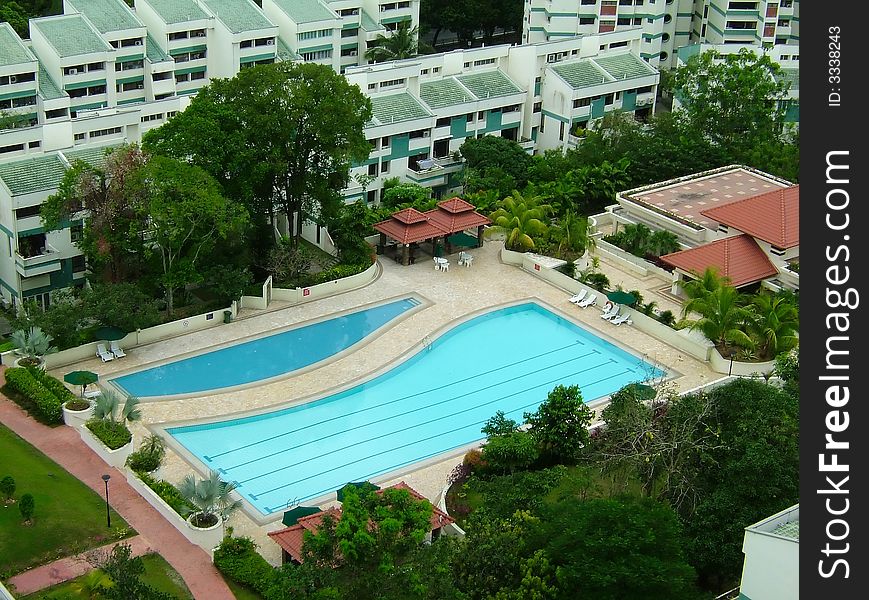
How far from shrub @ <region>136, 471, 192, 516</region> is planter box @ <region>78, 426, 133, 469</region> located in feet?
4.18

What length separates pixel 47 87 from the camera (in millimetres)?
59000

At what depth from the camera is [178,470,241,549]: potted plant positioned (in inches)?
1279

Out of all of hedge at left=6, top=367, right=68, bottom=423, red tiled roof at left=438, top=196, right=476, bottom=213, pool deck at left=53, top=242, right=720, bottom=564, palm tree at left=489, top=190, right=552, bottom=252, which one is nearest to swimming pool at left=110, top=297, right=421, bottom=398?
pool deck at left=53, top=242, right=720, bottom=564

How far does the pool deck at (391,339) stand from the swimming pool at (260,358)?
1.68ft

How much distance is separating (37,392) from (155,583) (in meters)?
10.1

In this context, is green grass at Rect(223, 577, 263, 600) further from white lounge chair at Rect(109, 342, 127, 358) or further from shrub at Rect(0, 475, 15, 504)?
white lounge chair at Rect(109, 342, 127, 358)

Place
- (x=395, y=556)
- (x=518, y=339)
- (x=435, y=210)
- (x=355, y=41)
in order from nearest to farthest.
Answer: (x=395, y=556), (x=518, y=339), (x=435, y=210), (x=355, y=41)

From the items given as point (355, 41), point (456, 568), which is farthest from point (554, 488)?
point (355, 41)

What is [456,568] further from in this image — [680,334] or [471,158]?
[471,158]

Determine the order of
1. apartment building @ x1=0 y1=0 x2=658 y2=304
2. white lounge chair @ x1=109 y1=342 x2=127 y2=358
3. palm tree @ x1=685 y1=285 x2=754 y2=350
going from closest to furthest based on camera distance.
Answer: white lounge chair @ x1=109 y1=342 x2=127 y2=358, palm tree @ x1=685 y1=285 x2=754 y2=350, apartment building @ x1=0 y1=0 x2=658 y2=304

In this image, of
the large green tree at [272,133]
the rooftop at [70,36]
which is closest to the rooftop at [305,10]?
the rooftop at [70,36]

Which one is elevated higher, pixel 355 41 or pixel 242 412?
pixel 355 41

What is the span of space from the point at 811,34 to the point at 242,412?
25.7 m

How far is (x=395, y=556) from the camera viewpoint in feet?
95.3
